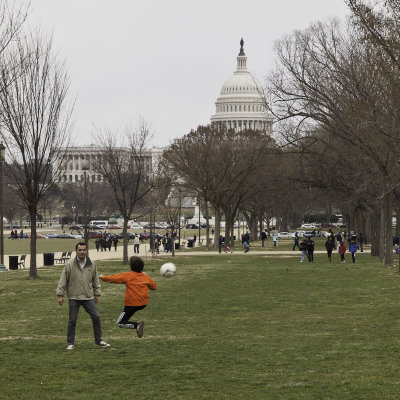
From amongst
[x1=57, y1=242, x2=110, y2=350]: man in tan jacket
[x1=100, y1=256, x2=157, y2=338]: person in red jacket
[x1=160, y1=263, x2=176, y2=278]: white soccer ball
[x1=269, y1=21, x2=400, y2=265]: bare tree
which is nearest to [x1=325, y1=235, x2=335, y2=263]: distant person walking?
[x1=269, y1=21, x2=400, y2=265]: bare tree

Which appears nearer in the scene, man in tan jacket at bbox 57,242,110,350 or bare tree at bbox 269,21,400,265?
man in tan jacket at bbox 57,242,110,350

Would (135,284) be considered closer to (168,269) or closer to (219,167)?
(168,269)

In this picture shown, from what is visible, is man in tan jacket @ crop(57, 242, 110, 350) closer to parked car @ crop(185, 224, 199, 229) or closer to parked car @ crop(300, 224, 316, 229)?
parked car @ crop(300, 224, 316, 229)

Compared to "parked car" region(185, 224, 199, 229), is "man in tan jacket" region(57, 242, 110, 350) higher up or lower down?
lower down

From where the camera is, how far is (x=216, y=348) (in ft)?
49.1

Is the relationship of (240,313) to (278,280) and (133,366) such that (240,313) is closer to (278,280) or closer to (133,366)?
(133,366)

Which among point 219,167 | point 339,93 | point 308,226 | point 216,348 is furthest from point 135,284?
point 308,226

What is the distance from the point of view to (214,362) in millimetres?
13414

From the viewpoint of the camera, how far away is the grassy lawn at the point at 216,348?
37.1 ft

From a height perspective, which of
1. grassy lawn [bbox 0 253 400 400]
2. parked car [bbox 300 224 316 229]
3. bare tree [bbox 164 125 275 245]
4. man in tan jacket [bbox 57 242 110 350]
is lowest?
grassy lawn [bbox 0 253 400 400]

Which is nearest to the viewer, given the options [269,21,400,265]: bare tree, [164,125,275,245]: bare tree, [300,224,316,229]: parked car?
[269,21,400,265]: bare tree

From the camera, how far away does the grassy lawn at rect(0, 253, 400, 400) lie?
1130cm

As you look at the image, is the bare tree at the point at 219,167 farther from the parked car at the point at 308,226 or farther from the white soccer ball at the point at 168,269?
the parked car at the point at 308,226

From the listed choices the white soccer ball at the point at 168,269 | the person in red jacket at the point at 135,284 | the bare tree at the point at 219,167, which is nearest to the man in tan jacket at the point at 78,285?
the person in red jacket at the point at 135,284
